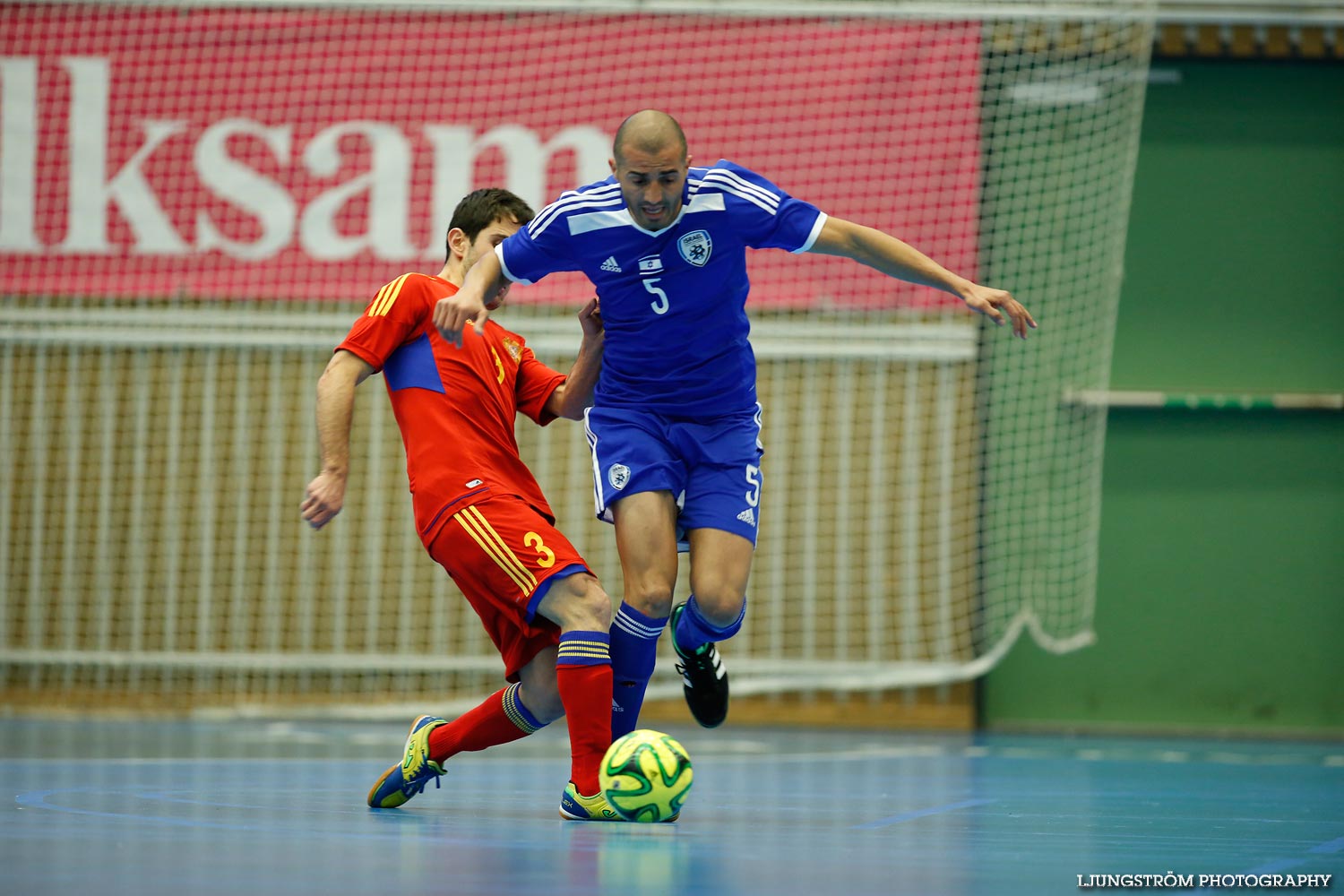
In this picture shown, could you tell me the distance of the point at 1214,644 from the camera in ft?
31.3

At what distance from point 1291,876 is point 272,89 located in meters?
7.86

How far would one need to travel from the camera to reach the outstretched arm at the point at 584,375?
4.85 metres

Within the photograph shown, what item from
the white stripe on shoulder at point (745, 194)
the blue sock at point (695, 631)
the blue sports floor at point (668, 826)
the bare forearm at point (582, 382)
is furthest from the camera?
the bare forearm at point (582, 382)

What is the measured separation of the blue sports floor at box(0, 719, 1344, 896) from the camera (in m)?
3.12

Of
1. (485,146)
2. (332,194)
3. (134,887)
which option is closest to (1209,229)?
(485,146)

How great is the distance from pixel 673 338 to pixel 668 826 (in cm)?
146

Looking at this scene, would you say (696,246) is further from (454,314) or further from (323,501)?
(323,501)

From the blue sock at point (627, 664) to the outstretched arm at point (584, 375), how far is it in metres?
0.77

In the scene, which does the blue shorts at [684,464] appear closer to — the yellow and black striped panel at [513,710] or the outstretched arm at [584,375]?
the outstretched arm at [584,375]

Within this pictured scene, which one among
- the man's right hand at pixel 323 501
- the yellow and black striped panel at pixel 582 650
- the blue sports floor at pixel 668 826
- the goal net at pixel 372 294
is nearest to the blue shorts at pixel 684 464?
the yellow and black striped panel at pixel 582 650

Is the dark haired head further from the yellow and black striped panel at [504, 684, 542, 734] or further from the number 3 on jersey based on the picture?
the yellow and black striped panel at [504, 684, 542, 734]

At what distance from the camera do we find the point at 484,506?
449 cm

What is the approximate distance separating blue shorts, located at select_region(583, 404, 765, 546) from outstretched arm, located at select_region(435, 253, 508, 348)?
529 millimetres

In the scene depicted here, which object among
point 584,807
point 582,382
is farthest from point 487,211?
point 584,807
